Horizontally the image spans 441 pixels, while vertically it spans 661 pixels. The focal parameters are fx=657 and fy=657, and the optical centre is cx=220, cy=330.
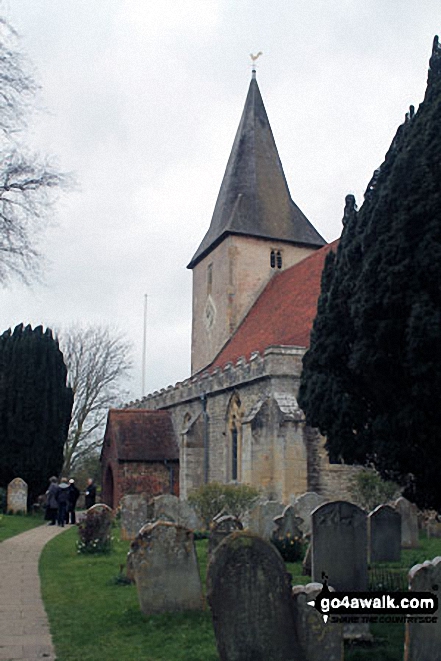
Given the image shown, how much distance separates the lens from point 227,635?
488 centimetres

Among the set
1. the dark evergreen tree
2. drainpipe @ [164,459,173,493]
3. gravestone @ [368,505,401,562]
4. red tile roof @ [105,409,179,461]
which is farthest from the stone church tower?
gravestone @ [368,505,401,562]

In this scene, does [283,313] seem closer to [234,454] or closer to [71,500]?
[234,454]

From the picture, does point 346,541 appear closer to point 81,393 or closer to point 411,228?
point 411,228

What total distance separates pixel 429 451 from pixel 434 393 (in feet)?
2.08

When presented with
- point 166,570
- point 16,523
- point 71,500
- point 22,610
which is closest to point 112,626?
point 166,570

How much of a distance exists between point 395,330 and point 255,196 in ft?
72.1

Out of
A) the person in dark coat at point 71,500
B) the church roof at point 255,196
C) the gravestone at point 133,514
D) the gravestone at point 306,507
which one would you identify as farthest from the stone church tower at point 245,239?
the gravestone at point 306,507

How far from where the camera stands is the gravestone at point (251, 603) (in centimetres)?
480

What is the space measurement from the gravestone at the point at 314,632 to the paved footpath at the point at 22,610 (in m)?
2.06

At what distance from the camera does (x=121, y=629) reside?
20.7 feet

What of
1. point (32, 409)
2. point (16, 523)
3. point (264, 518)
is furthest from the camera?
point (32, 409)

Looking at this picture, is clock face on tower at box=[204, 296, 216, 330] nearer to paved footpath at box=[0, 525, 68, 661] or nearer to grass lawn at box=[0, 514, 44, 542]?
grass lawn at box=[0, 514, 44, 542]

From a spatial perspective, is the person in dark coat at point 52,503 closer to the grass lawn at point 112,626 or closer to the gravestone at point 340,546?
the grass lawn at point 112,626

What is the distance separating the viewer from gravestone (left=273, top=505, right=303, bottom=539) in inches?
421
